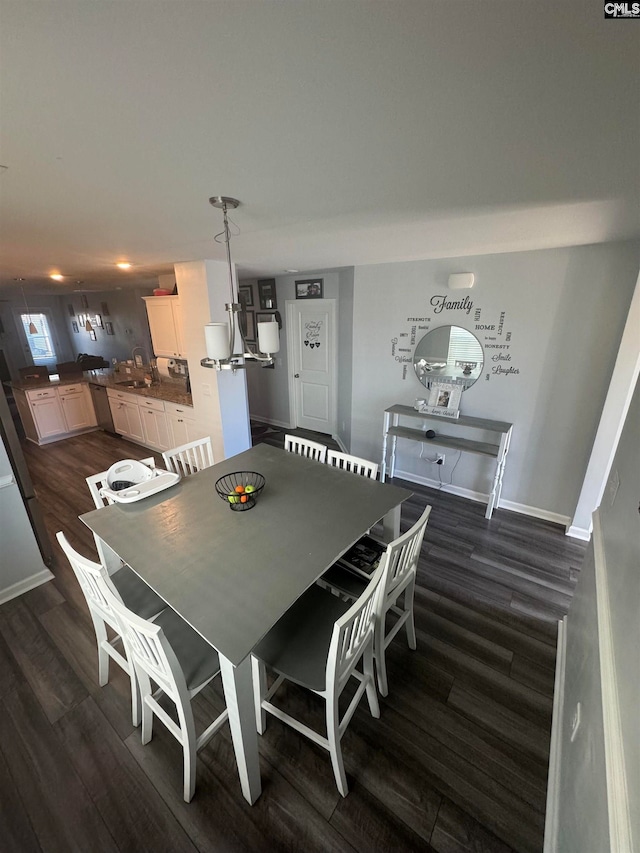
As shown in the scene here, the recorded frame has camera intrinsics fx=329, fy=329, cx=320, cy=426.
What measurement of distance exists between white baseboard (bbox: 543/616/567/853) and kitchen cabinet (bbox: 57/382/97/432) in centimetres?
630

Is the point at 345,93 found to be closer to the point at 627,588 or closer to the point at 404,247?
the point at 627,588

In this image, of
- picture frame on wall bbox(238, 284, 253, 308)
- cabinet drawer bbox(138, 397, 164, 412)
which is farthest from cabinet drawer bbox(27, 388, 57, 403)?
picture frame on wall bbox(238, 284, 253, 308)

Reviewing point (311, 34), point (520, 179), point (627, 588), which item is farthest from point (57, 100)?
point (627, 588)

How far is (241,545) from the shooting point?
1.59m

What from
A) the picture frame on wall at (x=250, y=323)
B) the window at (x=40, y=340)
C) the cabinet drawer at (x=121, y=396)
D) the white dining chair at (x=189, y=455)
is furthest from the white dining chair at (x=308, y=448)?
the window at (x=40, y=340)

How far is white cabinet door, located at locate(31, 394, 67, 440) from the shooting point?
4.76 metres

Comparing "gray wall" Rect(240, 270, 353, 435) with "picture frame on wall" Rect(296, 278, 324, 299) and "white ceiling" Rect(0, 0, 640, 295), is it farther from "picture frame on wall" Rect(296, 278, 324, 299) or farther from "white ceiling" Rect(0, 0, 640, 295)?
"white ceiling" Rect(0, 0, 640, 295)

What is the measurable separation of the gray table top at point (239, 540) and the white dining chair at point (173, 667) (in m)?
0.14

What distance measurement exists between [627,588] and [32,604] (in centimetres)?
319

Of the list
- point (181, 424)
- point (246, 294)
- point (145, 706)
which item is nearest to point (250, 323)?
point (246, 294)

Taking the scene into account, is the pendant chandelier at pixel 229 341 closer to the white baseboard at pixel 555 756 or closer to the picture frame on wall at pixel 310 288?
the white baseboard at pixel 555 756

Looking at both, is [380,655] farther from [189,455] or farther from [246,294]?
[246,294]

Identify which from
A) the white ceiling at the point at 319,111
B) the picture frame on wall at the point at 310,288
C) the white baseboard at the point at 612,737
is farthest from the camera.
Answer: the picture frame on wall at the point at 310,288

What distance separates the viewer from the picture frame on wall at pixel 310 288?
448cm
